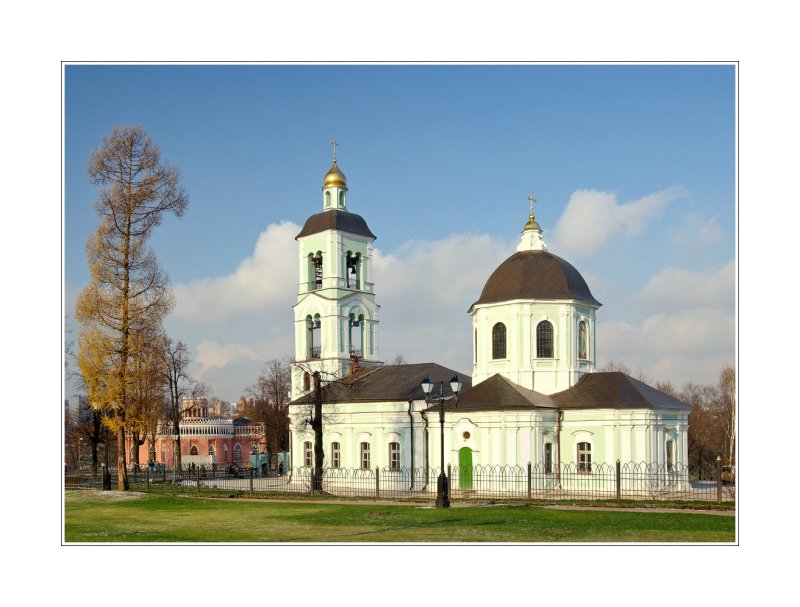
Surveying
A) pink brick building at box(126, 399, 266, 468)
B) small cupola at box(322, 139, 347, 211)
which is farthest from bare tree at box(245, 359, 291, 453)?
small cupola at box(322, 139, 347, 211)

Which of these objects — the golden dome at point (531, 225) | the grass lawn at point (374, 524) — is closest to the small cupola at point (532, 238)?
the golden dome at point (531, 225)

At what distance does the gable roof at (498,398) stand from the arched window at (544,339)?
1.54 m

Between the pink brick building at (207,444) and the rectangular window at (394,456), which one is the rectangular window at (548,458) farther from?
the pink brick building at (207,444)

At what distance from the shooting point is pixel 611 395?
1218 inches

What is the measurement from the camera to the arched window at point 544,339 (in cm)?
3297

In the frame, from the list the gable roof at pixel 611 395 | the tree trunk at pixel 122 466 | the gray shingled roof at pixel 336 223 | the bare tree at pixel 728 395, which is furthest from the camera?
the bare tree at pixel 728 395

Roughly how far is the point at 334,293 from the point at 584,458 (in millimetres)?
13769

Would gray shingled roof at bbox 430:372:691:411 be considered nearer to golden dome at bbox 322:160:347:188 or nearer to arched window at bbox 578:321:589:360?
arched window at bbox 578:321:589:360

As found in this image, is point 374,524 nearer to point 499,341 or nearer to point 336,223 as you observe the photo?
point 499,341

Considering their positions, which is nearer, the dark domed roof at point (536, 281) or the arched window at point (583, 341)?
the dark domed roof at point (536, 281)

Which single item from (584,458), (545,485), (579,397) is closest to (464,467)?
(545,485)

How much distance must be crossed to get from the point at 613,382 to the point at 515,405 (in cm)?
376

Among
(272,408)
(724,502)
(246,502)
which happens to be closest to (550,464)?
(724,502)

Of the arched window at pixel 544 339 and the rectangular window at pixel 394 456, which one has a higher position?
the arched window at pixel 544 339
